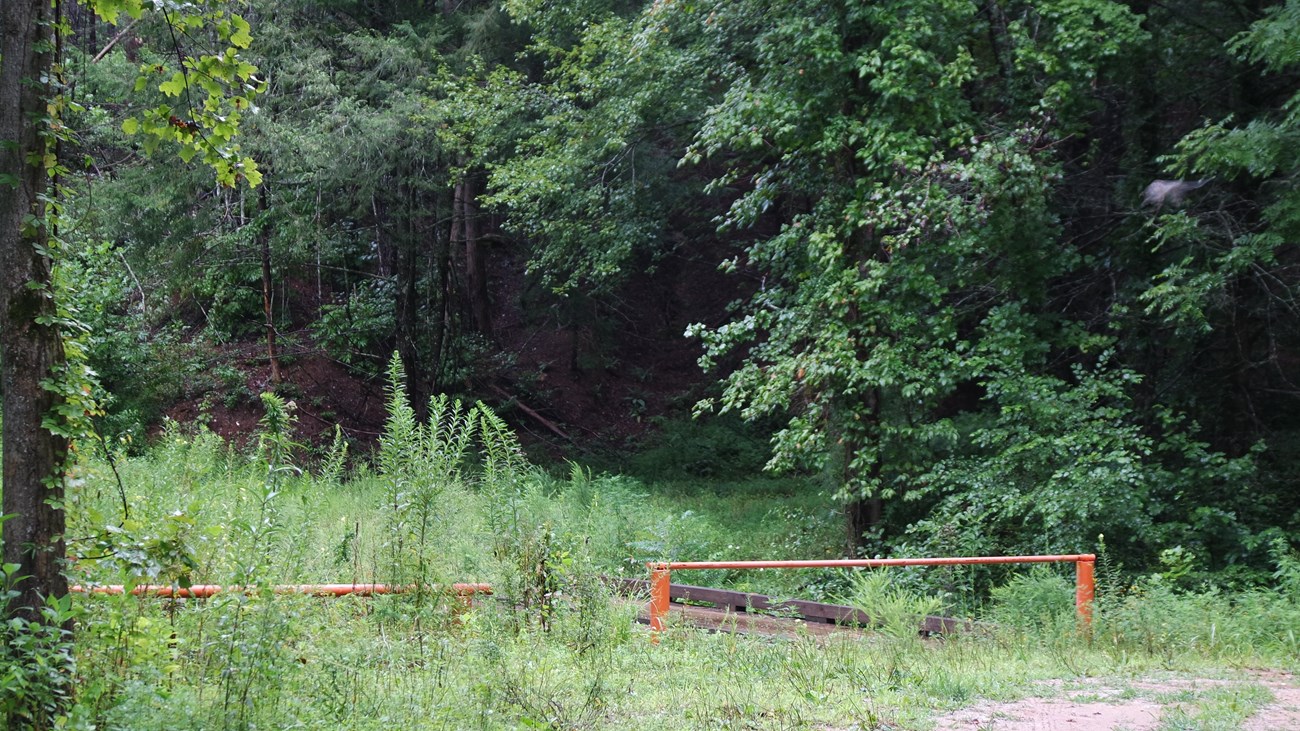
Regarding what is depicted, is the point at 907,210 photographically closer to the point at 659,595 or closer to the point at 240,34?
the point at 659,595

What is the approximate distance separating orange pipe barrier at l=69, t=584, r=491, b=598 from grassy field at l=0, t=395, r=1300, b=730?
0.06 meters

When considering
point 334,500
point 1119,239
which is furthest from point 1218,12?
point 334,500

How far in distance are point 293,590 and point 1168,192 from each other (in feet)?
38.4

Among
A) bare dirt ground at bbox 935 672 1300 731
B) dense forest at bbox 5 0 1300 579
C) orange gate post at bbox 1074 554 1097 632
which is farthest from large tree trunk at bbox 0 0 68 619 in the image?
orange gate post at bbox 1074 554 1097 632

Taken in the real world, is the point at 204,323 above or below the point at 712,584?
above

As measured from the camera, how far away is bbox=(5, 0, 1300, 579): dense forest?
1138 cm

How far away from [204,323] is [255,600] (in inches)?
869

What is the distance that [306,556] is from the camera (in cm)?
662

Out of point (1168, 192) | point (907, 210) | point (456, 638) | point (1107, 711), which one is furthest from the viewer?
point (1168, 192)

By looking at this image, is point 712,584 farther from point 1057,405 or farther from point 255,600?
point 255,600

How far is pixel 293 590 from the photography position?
16.3 ft

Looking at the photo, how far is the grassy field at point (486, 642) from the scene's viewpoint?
4574mm

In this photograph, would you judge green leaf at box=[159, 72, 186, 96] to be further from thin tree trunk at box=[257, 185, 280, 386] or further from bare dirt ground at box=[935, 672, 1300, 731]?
thin tree trunk at box=[257, 185, 280, 386]

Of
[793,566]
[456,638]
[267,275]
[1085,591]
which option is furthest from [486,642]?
[267,275]
